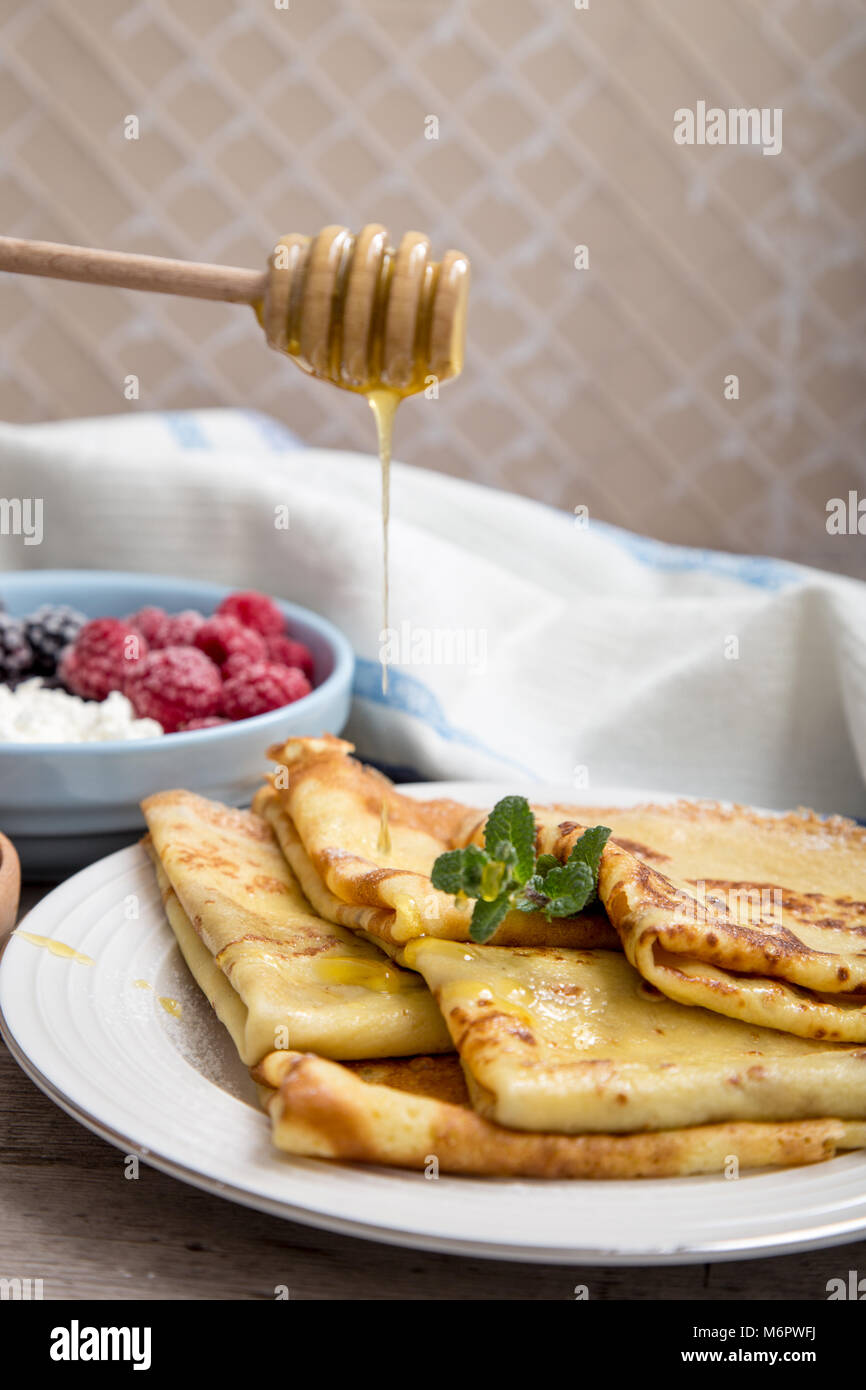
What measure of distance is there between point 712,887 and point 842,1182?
27 centimetres

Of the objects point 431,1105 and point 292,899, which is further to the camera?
point 292,899

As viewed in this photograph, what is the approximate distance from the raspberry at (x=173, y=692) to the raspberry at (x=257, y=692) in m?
0.01

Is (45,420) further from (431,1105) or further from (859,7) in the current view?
(431,1105)

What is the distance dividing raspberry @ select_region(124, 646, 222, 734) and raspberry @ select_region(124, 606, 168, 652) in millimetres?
83

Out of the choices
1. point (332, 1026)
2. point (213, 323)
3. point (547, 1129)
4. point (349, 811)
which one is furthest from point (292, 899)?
point (213, 323)

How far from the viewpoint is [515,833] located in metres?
0.83

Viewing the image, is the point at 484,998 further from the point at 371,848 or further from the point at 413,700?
the point at 413,700

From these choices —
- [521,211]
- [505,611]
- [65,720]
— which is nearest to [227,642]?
[65,720]

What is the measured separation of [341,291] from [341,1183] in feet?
1.87

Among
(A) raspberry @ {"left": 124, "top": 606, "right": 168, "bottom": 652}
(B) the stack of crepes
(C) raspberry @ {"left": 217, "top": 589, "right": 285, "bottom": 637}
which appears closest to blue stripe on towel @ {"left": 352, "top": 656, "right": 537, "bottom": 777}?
(C) raspberry @ {"left": 217, "top": 589, "right": 285, "bottom": 637}

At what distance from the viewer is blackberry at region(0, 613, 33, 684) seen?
1301mm

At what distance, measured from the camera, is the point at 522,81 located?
267 centimetres

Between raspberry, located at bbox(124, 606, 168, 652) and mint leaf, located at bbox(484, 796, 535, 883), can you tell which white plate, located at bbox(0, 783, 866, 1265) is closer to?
mint leaf, located at bbox(484, 796, 535, 883)

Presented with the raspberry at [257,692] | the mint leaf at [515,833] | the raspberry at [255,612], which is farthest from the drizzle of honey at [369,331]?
the raspberry at [255,612]
